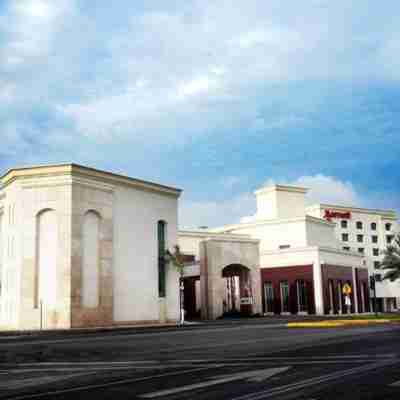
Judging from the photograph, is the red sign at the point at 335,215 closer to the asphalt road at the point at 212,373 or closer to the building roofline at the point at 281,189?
the building roofline at the point at 281,189

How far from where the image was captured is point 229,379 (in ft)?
33.1

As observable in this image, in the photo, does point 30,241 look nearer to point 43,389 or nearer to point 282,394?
point 43,389

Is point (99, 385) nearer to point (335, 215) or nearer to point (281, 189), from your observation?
point (281, 189)

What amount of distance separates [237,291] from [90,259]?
1045 inches

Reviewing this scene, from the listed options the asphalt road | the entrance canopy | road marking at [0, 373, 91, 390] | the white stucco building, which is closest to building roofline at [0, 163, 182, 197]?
the white stucco building

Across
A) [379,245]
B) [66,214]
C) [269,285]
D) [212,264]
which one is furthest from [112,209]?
[379,245]

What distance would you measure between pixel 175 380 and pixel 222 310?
46.9 m

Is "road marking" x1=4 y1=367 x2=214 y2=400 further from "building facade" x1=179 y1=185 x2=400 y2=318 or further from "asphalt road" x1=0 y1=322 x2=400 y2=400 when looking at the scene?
"building facade" x1=179 y1=185 x2=400 y2=318

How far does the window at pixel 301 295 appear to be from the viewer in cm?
6194

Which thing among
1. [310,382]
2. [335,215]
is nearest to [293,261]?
[335,215]

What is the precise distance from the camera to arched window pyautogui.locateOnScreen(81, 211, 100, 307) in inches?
1602

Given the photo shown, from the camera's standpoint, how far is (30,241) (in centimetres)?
4028

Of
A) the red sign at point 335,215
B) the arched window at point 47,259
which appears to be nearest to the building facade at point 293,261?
the arched window at point 47,259

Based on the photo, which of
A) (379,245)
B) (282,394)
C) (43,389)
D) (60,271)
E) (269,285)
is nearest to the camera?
(282,394)
